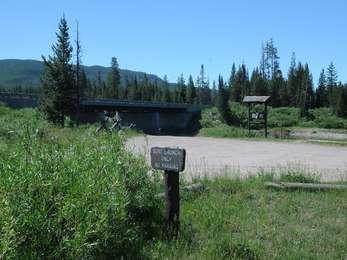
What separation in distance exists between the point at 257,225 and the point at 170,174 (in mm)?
1416

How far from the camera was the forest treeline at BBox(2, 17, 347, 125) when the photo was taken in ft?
170

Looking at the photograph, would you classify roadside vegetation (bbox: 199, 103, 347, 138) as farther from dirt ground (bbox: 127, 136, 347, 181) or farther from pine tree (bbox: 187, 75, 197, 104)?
dirt ground (bbox: 127, 136, 347, 181)

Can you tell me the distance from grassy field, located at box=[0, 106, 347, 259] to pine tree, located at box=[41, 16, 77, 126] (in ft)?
140

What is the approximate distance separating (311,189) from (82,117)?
54.1m

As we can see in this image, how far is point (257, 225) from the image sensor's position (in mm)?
7758

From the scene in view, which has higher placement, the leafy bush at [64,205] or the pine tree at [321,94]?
the pine tree at [321,94]

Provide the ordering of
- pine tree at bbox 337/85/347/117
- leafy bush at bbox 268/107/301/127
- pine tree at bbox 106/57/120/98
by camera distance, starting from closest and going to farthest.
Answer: leafy bush at bbox 268/107/301/127 → pine tree at bbox 337/85/347/117 → pine tree at bbox 106/57/120/98

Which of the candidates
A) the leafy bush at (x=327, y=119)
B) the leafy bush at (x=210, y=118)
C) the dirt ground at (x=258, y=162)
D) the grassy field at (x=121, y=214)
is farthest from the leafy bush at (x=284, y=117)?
the grassy field at (x=121, y=214)

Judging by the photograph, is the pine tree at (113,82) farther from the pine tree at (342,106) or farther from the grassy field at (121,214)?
the grassy field at (121,214)

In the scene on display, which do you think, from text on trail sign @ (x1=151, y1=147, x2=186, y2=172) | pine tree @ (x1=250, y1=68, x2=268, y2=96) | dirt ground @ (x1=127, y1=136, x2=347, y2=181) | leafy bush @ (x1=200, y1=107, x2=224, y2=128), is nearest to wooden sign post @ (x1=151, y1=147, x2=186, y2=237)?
text on trail sign @ (x1=151, y1=147, x2=186, y2=172)

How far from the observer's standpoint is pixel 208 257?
6.30m

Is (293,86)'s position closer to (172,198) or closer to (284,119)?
(284,119)

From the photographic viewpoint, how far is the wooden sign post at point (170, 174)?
7148 millimetres

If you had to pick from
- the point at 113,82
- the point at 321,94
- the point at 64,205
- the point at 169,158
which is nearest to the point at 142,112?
the point at 321,94
